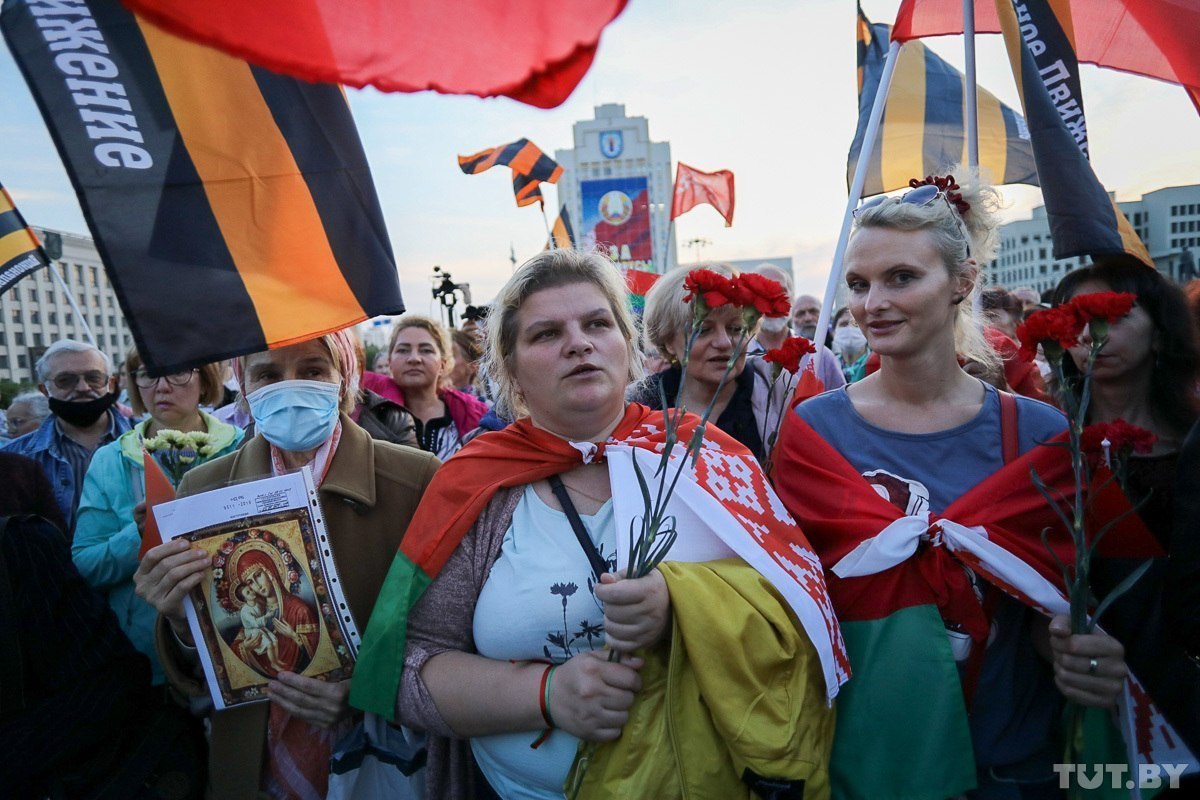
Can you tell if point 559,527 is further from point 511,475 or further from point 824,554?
point 824,554

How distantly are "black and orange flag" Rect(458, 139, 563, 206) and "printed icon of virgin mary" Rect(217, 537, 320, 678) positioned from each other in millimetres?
9081

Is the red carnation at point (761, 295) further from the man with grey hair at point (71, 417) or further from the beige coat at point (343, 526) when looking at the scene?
the man with grey hair at point (71, 417)

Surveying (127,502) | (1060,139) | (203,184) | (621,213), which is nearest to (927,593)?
(1060,139)

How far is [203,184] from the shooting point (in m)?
1.97

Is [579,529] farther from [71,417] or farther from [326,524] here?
[71,417]

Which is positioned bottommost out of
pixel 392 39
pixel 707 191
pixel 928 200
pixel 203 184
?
pixel 928 200

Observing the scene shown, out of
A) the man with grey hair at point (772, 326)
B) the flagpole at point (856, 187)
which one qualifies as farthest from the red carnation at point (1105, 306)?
the man with grey hair at point (772, 326)

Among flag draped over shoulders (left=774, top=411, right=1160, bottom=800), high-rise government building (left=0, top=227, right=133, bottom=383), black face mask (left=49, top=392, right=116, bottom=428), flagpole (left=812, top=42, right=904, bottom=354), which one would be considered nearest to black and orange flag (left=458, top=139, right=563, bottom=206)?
black face mask (left=49, top=392, right=116, bottom=428)

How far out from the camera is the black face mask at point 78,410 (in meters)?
4.57

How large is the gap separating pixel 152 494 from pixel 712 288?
1760 millimetres

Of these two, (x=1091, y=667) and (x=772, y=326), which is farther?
(x=772, y=326)

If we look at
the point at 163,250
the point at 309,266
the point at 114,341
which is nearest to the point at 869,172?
the point at 309,266

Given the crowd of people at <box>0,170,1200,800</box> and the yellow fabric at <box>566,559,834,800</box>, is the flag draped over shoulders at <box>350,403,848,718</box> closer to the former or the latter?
the crowd of people at <box>0,170,1200,800</box>

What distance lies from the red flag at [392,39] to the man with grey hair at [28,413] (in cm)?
699
